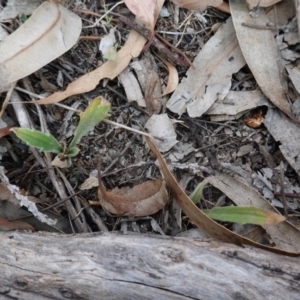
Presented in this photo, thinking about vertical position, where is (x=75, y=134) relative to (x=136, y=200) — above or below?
above

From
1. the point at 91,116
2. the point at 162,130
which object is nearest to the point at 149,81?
the point at 162,130

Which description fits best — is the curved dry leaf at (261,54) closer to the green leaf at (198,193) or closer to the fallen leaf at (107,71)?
the fallen leaf at (107,71)

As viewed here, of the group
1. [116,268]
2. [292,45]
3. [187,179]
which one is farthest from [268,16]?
[116,268]

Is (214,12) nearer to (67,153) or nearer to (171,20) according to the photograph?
(171,20)

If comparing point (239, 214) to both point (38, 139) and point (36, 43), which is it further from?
point (36, 43)

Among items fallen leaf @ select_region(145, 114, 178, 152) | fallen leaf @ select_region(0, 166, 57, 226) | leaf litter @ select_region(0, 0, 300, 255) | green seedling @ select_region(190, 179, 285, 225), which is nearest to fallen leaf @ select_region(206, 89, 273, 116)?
leaf litter @ select_region(0, 0, 300, 255)

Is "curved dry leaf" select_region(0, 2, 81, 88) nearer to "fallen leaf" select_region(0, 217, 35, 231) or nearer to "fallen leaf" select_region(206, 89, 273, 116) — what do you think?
"fallen leaf" select_region(0, 217, 35, 231)
